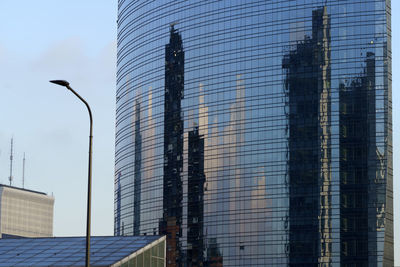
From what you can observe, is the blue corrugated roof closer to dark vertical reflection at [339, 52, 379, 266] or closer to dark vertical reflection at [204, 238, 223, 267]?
dark vertical reflection at [339, 52, 379, 266]

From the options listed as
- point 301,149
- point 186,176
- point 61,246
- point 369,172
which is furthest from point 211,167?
point 61,246

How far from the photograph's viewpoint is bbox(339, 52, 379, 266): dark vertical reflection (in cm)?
17538

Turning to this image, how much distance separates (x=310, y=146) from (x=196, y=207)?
30.1 m

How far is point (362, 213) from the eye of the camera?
176250 mm

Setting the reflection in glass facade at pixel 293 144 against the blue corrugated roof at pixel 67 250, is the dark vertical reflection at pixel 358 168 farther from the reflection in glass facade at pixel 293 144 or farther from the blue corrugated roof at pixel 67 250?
the blue corrugated roof at pixel 67 250

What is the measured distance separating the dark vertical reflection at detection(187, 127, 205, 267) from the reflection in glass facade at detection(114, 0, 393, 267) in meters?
0.25

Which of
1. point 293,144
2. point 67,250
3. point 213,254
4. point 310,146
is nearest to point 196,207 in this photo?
point 213,254

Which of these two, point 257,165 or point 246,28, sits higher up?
point 246,28

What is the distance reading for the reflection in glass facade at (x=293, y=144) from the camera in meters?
177

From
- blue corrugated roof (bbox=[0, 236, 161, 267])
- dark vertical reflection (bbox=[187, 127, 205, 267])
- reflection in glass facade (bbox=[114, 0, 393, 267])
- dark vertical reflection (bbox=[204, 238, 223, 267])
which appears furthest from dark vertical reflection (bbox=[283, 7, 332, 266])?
blue corrugated roof (bbox=[0, 236, 161, 267])

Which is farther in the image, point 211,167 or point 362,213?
point 211,167

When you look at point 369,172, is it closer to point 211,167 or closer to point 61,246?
point 211,167

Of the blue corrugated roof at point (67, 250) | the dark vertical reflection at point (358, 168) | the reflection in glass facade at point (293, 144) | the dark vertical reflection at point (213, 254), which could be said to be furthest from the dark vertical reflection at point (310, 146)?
the blue corrugated roof at point (67, 250)

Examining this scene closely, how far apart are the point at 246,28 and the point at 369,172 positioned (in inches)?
1643
